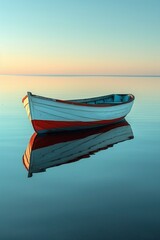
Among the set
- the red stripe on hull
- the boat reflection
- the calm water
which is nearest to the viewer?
the calm water

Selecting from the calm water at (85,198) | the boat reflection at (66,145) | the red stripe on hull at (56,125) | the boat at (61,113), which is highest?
the boat at (61,113)

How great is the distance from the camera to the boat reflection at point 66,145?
39.5 ft

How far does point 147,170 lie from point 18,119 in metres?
15.2

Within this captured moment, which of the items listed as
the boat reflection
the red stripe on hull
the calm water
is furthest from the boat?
the calm water

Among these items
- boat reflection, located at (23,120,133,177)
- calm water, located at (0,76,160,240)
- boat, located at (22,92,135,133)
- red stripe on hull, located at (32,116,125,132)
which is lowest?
calm water, located at (0,76,160,240)

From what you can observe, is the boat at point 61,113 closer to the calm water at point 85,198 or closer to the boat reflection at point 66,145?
the boat reflection at point 66,145

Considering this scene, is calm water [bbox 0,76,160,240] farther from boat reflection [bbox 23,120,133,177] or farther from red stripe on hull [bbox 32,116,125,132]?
red stripe on hull [bbox 32,116,125,132]

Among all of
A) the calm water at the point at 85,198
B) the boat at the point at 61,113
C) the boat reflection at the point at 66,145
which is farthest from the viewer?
the boat at the point at 61,113

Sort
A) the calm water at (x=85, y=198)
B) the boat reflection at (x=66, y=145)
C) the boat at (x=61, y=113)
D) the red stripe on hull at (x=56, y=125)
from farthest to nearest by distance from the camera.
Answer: the red stripe on hull at (x=56, y=125) → the boat at (x=61, y=113) → the boat reflection at (x=66, y=145) → the calm water at (x=85, y=198)

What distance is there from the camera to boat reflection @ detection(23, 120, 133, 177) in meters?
12.1

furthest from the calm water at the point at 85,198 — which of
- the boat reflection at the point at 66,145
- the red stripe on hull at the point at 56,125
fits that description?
the red stripe on hull at the point at 56,125

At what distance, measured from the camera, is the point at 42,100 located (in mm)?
16453

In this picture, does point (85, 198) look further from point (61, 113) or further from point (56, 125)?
point (56, 125)

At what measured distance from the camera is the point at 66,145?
48.7ft
